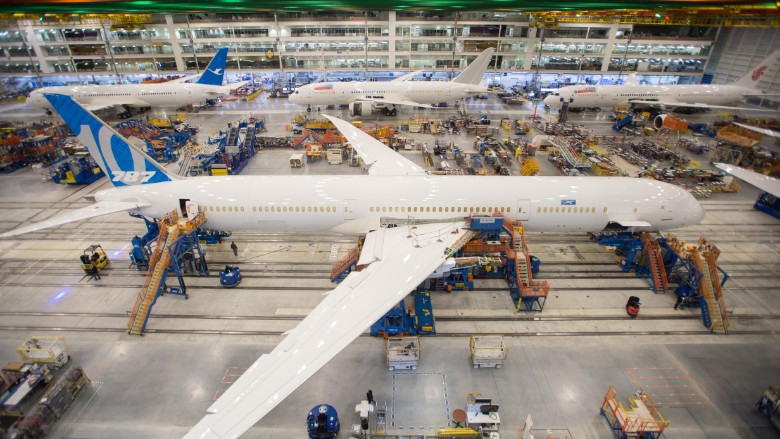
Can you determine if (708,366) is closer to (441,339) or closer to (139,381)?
(441,339)

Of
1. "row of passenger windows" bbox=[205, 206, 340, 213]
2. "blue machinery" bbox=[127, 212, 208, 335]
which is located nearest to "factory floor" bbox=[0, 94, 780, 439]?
"blue machinery" bbox=[127, 212, 208, 335]

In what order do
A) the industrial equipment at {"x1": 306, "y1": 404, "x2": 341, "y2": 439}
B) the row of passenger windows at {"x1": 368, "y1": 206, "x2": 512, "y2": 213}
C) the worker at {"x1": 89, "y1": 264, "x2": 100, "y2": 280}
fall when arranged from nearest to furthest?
1. the industrial equipment at {"x1": 306, "y1": 404, "x2": 341, "y2": 439}
2. the row of passenger windows at {"x1": 368, "y1": 206, "x2": 512, "y2": 213}
3. the worker at {"x1": 89, "y1": 264, "x2": 100, "y2": 280}

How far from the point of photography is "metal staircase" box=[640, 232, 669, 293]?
61.6 feet

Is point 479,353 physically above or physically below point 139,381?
above

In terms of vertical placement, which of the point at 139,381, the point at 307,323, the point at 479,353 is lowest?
the point at 139,381

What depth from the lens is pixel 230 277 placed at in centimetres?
1878

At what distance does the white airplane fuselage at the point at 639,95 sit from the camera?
149ft

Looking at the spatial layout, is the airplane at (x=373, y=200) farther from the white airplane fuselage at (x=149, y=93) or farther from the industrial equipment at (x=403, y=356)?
the white airplane fuselage at (x=149, y=93)

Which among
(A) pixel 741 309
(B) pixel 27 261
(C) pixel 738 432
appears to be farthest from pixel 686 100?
(B) pixel 27 261

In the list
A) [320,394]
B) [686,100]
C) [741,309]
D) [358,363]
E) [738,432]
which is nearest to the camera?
[738,432]

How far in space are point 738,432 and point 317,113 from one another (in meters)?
47.4

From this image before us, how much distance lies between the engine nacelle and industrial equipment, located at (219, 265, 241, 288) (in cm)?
3078

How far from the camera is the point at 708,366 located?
14742 mm

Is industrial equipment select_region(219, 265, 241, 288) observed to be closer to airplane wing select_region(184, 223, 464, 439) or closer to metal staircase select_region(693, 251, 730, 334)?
airplane wing select_region(184, 223, 464, 439)
